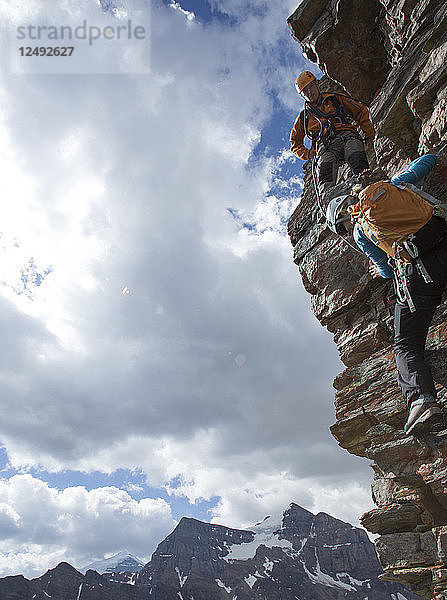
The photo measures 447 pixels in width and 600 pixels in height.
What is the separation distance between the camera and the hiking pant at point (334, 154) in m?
11.1

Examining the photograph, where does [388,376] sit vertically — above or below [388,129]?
below

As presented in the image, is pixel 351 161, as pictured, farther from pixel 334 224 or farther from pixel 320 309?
pixel 320 309

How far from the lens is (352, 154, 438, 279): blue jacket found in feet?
24.1

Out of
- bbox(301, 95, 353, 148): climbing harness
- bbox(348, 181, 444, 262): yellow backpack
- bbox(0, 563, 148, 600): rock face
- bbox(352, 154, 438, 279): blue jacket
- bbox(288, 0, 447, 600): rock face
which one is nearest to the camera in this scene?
bbox(348, 181, 444, 262): yellow backpack

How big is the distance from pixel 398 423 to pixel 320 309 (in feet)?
12.8

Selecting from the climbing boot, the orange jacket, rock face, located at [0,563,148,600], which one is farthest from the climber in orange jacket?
rock face, located at [0,563,148,600]

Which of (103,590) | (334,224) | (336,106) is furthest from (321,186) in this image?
(103,590)

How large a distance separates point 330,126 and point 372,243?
569cm

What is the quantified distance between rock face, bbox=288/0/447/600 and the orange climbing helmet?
103cm

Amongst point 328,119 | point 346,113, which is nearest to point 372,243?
point 328,119

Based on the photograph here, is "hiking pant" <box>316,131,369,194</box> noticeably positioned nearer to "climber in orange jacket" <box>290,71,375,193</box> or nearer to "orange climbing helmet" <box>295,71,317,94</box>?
"climber in orange jacket" <box>290,71,375,193</box>

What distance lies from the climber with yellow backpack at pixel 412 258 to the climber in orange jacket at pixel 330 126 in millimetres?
4440

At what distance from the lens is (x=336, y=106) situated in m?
11.8

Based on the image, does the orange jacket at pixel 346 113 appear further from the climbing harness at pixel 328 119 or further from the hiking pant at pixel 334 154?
the hiking pant at pixel 334 154
